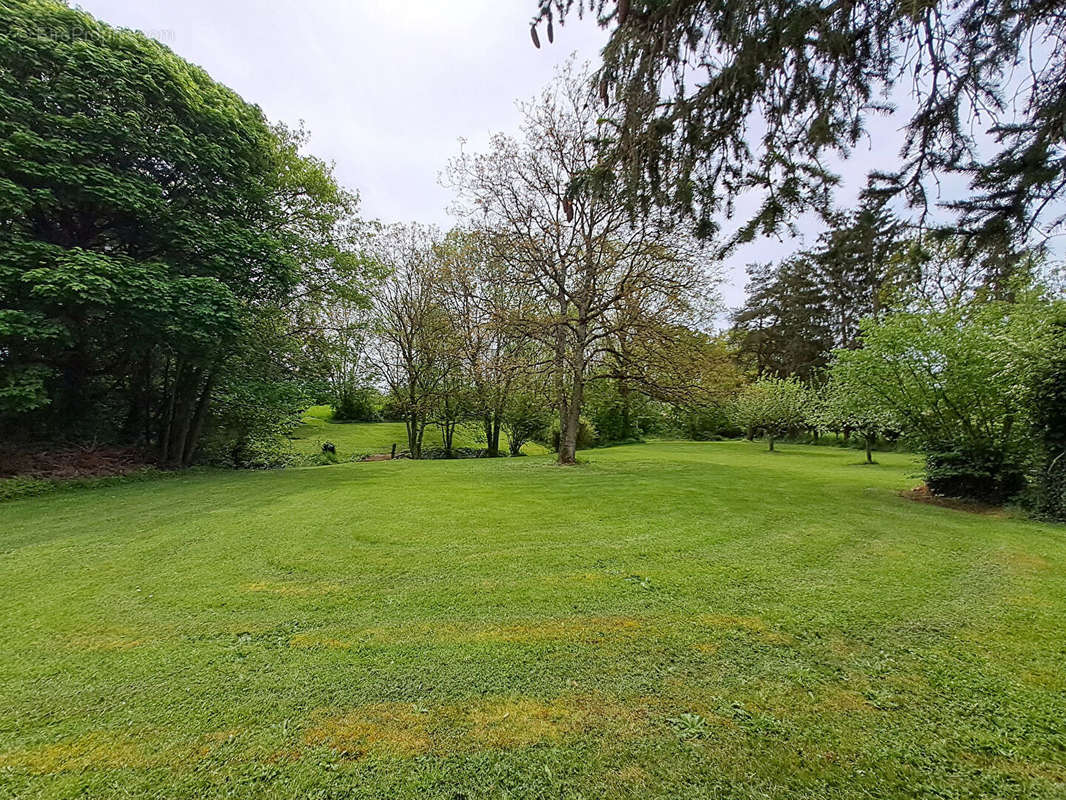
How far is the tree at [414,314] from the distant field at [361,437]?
2946mm

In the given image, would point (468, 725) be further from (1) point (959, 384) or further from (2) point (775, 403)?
(2) point (775, 403)

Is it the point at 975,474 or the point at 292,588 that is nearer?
the point at 292,588

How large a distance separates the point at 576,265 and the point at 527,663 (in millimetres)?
11201

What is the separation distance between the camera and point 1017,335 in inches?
263

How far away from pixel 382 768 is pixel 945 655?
129 inches

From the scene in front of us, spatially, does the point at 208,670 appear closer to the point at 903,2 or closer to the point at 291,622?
the point at 291,622

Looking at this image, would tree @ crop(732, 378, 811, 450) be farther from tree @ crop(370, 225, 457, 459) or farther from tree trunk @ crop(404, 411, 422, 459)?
tree trunk @ crop(404, 411, 422, 459)

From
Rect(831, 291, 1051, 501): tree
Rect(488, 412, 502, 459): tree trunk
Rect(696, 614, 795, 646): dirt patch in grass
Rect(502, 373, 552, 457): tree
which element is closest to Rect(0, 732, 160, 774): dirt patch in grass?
Rect(696, 614, 795, 646): dirt patch in grass

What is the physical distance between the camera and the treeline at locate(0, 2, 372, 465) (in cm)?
769

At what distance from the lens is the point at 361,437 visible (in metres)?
21.9

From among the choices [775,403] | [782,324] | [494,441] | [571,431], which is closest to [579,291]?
[571,431]

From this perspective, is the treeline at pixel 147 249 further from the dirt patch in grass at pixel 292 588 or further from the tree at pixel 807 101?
the tree at pixel 807 101

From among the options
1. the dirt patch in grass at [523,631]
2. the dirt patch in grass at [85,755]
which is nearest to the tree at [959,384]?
the dirt patch in grass at [523,631]

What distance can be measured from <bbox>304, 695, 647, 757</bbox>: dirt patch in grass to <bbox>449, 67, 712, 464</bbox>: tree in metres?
9.64
